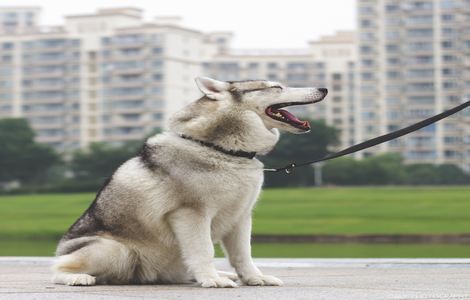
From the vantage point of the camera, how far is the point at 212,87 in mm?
7859

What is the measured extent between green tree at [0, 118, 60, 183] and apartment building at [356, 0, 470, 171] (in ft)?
151

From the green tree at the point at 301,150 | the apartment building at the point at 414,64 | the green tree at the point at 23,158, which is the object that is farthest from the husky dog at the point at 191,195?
the apartment building at the point at 414,64

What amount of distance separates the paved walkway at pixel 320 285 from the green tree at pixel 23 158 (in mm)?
98600

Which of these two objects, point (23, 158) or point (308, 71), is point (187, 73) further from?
point (23, 158)

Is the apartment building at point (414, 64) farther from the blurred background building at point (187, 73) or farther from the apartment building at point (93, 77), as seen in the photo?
the apartment building at point (93, 77)

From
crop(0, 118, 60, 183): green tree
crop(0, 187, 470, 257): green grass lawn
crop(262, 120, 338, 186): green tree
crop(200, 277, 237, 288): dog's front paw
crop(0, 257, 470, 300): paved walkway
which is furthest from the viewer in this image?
crop(0, 118, 60, 183): green tree

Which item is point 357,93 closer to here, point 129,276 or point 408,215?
point 408,215

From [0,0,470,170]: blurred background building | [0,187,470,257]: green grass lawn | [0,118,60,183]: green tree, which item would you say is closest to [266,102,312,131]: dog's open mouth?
[0,187,470,257]: green grass lawn

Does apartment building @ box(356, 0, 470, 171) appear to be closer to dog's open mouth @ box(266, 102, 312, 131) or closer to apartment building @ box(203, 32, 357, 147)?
apartment building @ box(203, 32, 357, 147)

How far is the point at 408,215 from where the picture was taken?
51.9 metres

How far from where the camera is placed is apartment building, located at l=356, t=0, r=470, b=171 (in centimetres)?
14388

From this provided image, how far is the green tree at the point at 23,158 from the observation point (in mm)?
108688

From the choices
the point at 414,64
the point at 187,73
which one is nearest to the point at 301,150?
the point at 414,64

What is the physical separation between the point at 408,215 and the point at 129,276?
44.7 metres
